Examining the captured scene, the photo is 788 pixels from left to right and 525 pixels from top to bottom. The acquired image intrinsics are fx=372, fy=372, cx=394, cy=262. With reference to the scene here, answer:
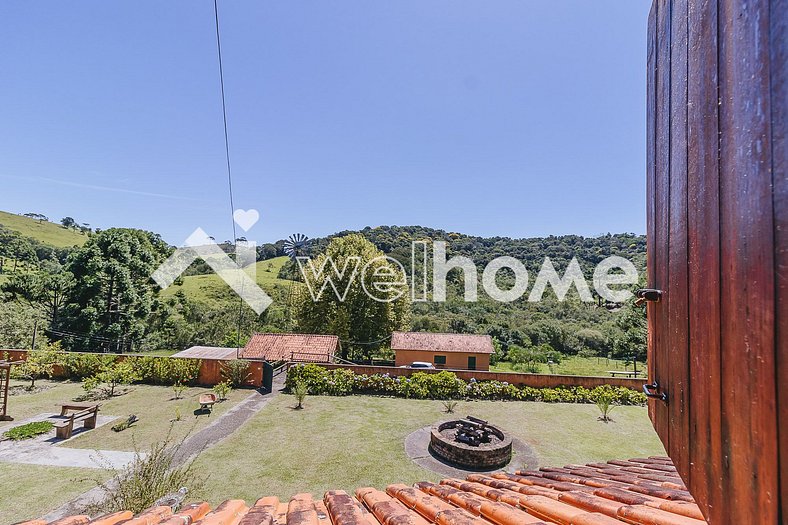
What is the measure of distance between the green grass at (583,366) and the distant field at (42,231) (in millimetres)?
59868

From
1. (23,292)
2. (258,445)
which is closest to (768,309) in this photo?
(258,445)

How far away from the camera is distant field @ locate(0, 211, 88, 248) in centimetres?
5484

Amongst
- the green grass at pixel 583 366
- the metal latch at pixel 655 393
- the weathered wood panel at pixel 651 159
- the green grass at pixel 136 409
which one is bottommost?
the green grass at pixel 583 366

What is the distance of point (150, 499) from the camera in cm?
439

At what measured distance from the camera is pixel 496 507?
2.55m

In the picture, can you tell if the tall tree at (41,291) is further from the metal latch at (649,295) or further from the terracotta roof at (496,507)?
the metal latch at (649,295)

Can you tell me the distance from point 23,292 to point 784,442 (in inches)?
1251

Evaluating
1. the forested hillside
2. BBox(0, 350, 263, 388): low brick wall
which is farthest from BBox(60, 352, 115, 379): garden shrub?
the forested hillside

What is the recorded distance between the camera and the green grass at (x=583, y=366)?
73.4 ft

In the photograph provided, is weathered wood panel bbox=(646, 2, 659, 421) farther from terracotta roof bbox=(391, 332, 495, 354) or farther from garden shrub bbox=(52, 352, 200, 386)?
terracotta roof bbox=(391, 332, 495, 354)

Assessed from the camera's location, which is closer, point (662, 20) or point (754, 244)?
point (754, 244)

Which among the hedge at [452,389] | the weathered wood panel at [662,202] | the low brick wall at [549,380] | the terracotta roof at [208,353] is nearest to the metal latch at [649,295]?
the weathered wood panel at [662,202]

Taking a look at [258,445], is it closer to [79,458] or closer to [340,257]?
[79,458]

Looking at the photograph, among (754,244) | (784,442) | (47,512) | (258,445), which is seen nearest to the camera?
(784,442)
